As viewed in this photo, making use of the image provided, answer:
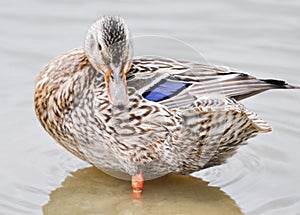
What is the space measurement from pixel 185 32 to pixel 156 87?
2716mm

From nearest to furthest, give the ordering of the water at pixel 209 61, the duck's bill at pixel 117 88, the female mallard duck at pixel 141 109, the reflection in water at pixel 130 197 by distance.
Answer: the duck's bill at pixel 117 88, the female mallard duck at pixel 141 109, the reflection in water at pixel 130 197, the water at pixel 209 61

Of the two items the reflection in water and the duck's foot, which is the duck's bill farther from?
the reflection in water

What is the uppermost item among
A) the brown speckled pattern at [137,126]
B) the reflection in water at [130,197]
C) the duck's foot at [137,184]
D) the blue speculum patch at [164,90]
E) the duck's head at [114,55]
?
the duck's head at [114,55]

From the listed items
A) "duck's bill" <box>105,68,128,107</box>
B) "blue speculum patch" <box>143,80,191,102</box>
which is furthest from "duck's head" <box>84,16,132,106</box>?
"blue speculum patch" <box>143,80,191,102</box>

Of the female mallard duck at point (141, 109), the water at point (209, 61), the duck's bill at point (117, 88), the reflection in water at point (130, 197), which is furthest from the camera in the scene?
the water at point (209, 61)

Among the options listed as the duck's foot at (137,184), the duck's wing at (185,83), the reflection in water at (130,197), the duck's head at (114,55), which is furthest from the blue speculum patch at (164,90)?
the reflection in water at (130,197)

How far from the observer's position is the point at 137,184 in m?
A: 7.02

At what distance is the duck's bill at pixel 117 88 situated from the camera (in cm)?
656

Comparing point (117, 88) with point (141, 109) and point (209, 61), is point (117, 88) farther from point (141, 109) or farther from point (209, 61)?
point (209, 61)

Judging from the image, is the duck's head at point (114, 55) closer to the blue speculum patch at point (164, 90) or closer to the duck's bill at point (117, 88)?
the duck's bill at point (117, 88)

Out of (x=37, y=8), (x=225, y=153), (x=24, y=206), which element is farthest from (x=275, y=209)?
(x=37, y=8)

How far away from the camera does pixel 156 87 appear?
6848 millimetres

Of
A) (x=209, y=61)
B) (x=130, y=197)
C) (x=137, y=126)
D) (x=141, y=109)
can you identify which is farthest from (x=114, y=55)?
(x=209, y=61)

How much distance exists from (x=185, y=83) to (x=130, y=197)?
3.15 ft
